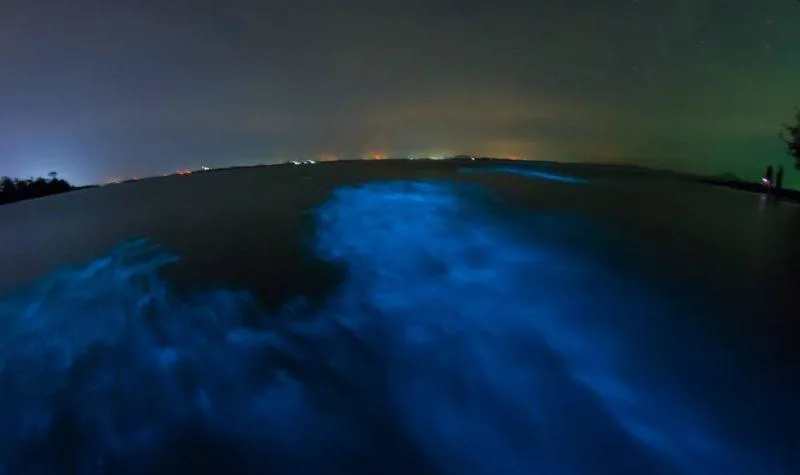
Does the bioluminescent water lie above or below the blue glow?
below

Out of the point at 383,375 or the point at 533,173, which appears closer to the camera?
the point at 383,375

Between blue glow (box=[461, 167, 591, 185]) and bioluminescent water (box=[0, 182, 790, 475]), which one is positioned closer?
bioluminescent water (box=[0, 182, 790, 475])

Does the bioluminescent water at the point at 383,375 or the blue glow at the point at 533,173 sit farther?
the blue glow at the point at 533,173

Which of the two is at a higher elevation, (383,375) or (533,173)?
(533,173)

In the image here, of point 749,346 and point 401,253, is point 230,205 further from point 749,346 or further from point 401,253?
point 749,346

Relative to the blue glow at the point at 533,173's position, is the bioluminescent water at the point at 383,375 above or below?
below
